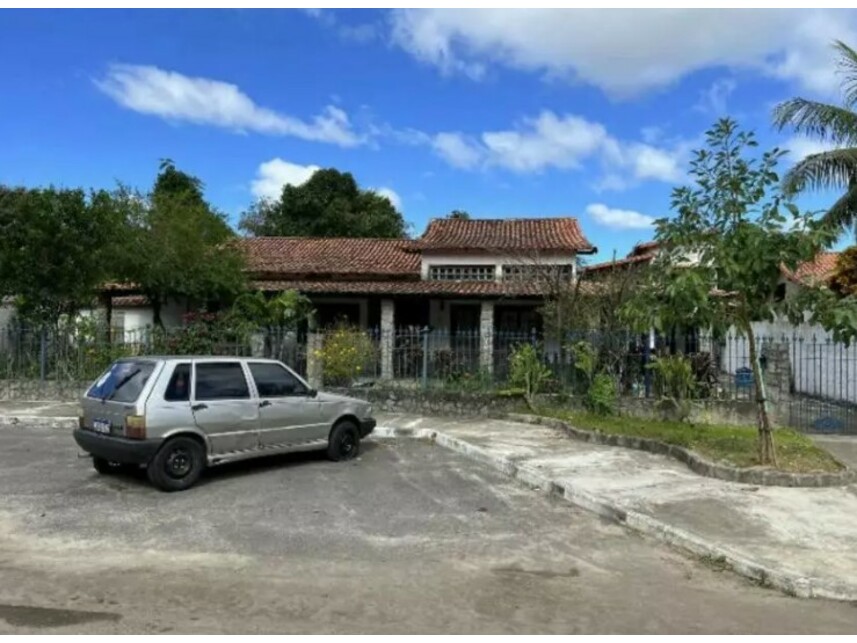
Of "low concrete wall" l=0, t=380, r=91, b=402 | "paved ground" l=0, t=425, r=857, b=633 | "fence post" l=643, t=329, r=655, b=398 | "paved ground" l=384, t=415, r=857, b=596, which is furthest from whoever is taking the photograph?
"low concrete wall" l=0, t=380, r=91, b=402

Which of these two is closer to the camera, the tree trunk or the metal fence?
the tree trunk

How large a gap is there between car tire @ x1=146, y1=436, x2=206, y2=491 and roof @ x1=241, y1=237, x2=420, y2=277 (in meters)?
17.1

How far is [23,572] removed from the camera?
5.48 meters

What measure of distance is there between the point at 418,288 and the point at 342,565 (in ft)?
59.1

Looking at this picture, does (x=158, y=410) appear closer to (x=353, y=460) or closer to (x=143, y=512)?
(x=143, y=512)

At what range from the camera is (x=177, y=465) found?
8359 millimetres

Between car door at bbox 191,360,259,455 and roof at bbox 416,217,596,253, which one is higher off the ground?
roof at bbox 416,217,596,253

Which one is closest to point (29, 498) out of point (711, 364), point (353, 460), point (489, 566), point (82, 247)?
point (353, 460)

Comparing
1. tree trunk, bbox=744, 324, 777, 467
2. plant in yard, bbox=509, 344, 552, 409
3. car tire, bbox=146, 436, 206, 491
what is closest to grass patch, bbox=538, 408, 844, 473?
tree trunk, bbox=744, 324, 777, 467

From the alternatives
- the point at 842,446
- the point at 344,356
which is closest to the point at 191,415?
the point at 344,356

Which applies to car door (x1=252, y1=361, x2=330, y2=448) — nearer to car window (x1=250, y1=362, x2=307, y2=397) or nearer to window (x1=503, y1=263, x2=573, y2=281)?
car window (x1=250, y1=362, x2=307, y2=397)

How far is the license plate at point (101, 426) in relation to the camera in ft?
27.7

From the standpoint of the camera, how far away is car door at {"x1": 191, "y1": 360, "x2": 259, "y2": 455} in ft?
28.5

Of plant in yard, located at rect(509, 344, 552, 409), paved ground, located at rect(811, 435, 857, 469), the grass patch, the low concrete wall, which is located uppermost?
plant in yard, located at rect(509, 344, 552, 409)
